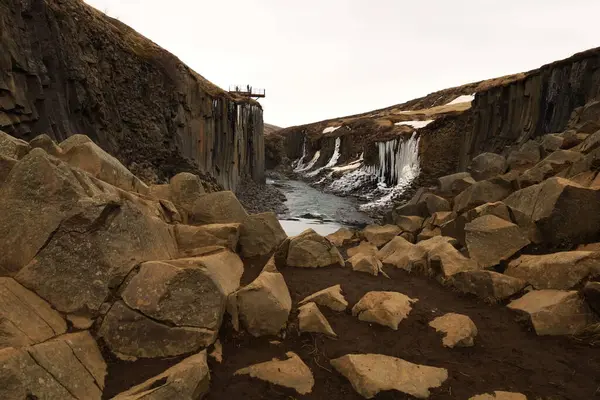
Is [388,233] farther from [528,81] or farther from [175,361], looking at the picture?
[528,81]

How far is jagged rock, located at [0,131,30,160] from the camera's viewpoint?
564 centimetres

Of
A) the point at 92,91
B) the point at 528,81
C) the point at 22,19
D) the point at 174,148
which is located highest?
the point at 528,81

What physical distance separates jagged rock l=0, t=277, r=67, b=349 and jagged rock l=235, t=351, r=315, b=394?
2465 millimetres

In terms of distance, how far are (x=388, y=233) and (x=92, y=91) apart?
550 inches

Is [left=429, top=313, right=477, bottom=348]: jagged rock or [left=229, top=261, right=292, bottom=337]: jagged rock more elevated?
[left=229, top=261, right=292, bottom=337]: jagged rock

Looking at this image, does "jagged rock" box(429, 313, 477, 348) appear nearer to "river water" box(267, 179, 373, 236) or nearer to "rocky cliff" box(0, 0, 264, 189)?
"rocky cliff" box(0, 0, 264, 189)

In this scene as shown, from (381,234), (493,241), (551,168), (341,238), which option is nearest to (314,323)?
(493,241)

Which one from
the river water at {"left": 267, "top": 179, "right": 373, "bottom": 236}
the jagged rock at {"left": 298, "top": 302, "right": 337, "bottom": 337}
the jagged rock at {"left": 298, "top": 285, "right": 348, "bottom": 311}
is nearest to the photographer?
the jagged rock at {"left": 298, "top": 302, "right": 337, "bottom": 337}

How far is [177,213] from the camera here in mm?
8016

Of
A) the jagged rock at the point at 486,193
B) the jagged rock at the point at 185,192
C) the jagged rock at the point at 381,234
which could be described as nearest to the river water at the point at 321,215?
the jagged rock at the point at 381,234

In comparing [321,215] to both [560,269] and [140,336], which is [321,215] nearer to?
[560,269]

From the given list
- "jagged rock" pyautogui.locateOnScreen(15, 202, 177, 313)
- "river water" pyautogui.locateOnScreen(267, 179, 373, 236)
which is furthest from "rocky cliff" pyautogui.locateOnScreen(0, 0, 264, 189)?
"jagged rock" pyautogui.locateOnScreen(15, 202, 177, 313)

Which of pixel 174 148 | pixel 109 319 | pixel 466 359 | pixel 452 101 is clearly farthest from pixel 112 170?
pixel 452 101

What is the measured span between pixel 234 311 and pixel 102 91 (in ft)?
45.4
